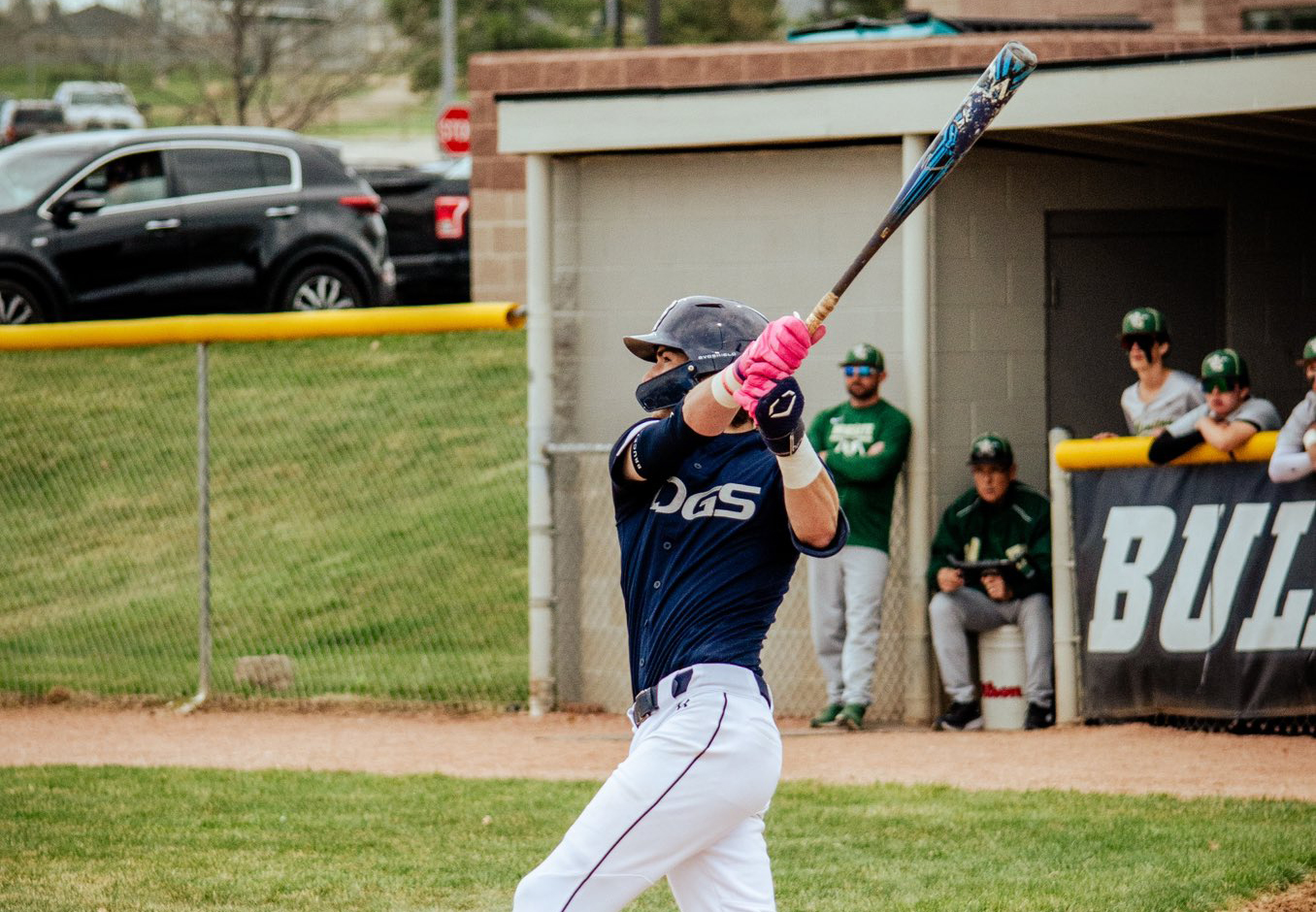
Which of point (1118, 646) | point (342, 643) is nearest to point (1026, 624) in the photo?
point (1118, 646)

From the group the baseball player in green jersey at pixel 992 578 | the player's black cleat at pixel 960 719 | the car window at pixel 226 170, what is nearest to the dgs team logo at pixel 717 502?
the baseball player in green jersey at pixel 992 578

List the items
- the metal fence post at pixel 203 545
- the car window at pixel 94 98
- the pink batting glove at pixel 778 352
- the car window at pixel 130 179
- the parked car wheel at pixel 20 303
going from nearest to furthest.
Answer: the pink batting glove at pixel 778 352 < the metal fence post at pixel 203 545 < the parked car wheel at pixel 20 303 < the car window at pixel 130 179 < the car window at pixel 94 98

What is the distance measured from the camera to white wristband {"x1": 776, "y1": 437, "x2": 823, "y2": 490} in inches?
149

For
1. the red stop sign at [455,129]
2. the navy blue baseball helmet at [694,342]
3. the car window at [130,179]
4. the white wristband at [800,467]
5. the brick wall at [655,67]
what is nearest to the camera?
the white wristband at [800,467]

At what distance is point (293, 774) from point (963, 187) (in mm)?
4798

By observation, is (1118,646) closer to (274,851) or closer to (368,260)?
(274,851)

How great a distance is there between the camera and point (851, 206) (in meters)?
9.98

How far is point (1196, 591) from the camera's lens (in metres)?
8.81

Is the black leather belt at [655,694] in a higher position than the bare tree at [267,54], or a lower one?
lower

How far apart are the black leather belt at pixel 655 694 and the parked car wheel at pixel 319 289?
463 inches

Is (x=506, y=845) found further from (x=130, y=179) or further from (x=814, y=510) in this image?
(x=130, y=179)

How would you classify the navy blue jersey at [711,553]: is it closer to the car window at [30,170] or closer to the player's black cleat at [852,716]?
the player's black cleat at [852,716]

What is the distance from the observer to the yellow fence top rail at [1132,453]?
870 centimetres

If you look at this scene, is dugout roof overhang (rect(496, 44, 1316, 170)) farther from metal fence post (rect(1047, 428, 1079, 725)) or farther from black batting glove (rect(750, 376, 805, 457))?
black batting glove (rect(750, 376, 805, 457))
